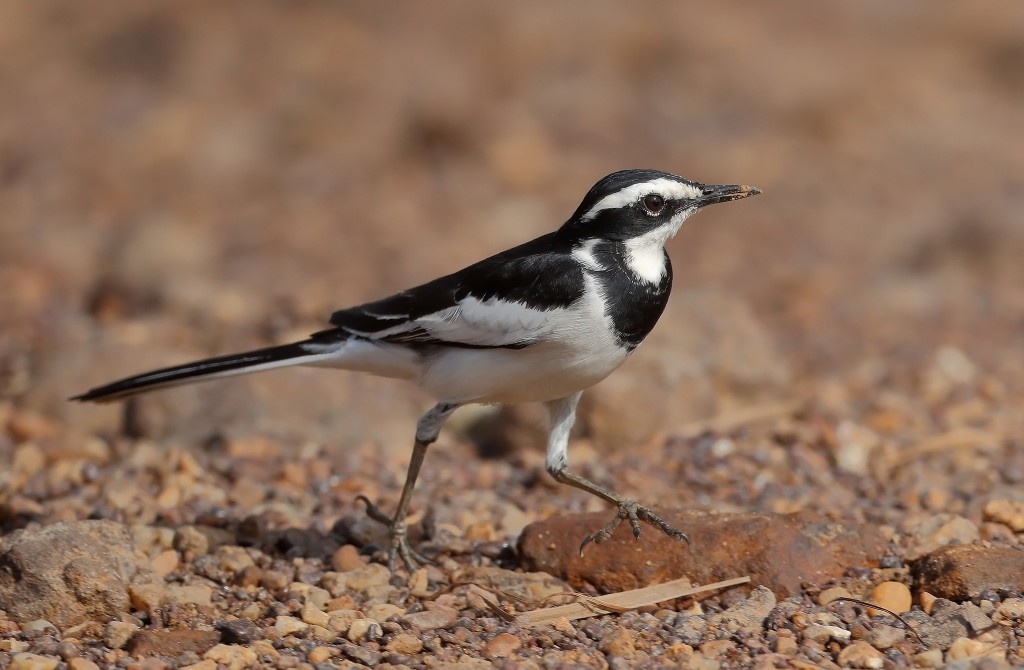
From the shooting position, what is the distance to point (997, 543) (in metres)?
6.03

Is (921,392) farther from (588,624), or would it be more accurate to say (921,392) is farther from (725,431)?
(588,624)

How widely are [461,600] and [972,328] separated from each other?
230 inches

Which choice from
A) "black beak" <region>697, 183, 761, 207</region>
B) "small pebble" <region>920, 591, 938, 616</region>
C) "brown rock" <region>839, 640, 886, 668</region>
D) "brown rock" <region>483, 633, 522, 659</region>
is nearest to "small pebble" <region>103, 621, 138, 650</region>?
"brown rock" <region>483, 633, 522, 659</region>

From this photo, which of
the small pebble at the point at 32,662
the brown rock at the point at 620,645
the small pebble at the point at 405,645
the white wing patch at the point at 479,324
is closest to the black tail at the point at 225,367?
the white wing patch at the point at 479,324

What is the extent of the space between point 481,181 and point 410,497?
740cm

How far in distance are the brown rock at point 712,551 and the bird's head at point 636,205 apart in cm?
132

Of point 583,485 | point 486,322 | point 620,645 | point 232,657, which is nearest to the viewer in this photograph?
point 232,657

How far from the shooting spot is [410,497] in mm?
6426

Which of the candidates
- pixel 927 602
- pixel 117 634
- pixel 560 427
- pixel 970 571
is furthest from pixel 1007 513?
pixel 117 634

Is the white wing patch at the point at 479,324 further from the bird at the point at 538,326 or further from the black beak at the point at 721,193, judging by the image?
the black beak at the point at 721,193

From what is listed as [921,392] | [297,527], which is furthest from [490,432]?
[921,392]

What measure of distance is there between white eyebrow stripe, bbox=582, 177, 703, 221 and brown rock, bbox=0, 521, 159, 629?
264 centimetres

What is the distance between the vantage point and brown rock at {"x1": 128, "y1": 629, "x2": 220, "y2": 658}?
5129 millimetres

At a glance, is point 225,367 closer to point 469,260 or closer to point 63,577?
point 63,577
